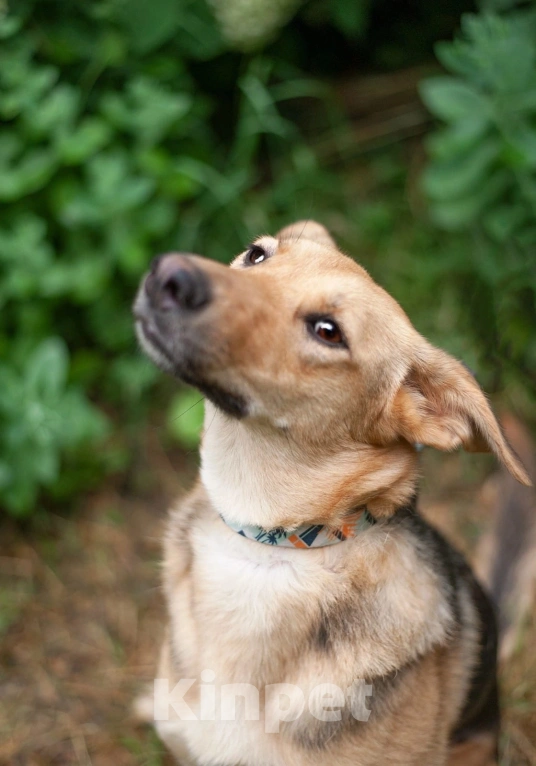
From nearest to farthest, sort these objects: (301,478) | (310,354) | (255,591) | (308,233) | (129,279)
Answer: (310,354)
(301,478)
(255,591)
(308,233)
(129,279)

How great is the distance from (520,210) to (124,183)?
2.06m

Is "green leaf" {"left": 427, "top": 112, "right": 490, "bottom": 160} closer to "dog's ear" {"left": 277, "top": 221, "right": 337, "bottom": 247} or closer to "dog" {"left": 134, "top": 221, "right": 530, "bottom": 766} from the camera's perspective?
"dog's ear" {"left": 277, "top": 221, "right": 337, "bottom": 247}

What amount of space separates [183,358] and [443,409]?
0.85m

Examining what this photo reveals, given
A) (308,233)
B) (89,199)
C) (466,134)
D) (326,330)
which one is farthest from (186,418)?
(466,134)

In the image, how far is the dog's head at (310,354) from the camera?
2111mm

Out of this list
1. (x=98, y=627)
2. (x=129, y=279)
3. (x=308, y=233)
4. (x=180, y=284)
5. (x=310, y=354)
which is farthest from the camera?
(x=129, y=279)

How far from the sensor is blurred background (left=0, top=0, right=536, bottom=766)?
3.59 m

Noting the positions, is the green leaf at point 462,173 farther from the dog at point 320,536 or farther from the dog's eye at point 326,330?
the dog's eye at point 326,330

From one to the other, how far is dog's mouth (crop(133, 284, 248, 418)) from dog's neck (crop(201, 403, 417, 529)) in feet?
0.51

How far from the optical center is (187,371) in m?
2.18

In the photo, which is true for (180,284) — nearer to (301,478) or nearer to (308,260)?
(308,260)

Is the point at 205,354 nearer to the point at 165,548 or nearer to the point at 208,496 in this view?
the point at 208,496

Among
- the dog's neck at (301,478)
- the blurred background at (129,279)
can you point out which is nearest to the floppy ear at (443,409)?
the dog's neck at (301,478)

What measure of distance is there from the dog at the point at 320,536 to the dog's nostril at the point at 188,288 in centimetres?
13
